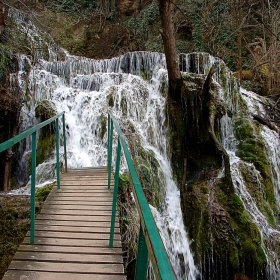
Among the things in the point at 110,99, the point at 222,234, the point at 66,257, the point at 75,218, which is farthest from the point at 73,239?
the point at 110,99

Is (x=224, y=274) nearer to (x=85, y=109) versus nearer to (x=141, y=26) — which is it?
(x=85, y=109)

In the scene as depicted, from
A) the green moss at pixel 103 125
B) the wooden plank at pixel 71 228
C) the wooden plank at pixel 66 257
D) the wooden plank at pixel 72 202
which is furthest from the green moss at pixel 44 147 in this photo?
the wooden plank at pixel 66 257

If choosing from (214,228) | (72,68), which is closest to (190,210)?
(214,228)

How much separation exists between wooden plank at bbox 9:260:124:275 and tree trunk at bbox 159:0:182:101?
19.8 feet

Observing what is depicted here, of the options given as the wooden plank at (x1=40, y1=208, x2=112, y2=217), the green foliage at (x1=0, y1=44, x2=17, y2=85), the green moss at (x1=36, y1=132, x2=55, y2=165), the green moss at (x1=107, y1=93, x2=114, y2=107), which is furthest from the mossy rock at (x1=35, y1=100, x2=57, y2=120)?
the wooden plank at (x1=40, y1=208, x2=112, y2=217)

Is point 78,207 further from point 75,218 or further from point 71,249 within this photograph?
point 71,249

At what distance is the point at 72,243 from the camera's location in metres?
2.60

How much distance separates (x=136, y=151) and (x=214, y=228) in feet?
8.19

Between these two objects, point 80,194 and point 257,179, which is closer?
point 80,194

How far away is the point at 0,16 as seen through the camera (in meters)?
9.75

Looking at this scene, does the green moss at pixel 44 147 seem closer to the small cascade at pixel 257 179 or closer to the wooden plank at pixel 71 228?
the wooden plank at pixel 71 228

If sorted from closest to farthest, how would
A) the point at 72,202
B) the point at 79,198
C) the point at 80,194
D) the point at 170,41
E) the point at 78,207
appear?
the point at 78,207
the point at 72,202
the point at 79,198
the point at 80,194
the point at 170,41

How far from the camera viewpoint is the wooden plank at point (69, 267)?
2221 millimetres

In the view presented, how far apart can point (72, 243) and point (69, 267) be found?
352 millimetres
